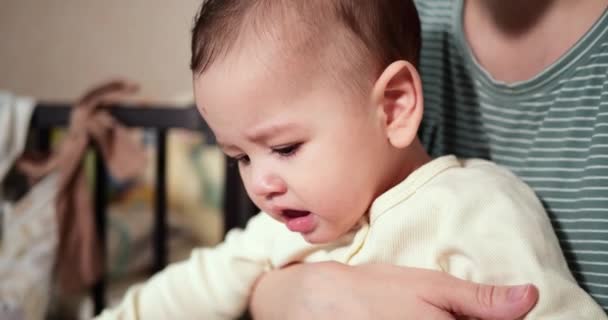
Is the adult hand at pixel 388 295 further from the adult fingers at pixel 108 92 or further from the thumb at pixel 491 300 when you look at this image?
the adult fingers at pixel 108 92

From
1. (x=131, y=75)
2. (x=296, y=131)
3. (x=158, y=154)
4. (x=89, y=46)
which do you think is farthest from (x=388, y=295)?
(x=89, y=46)

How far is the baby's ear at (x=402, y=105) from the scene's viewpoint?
27.5 inches

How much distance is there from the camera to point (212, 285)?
2.96 feet

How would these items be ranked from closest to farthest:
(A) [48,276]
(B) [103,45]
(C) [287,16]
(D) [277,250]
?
(C) [287,16] → (D) [277,250] → (A) [48,276] → (B) [103,45]

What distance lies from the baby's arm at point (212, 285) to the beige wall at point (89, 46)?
4.12 ft

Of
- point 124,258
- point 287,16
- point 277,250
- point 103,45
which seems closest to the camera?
point 287,16

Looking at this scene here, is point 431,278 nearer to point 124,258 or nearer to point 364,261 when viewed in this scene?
point 364,261

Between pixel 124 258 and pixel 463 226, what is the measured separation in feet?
4.06

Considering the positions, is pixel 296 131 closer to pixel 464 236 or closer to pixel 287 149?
pixel 287 149

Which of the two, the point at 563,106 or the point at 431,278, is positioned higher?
the point at 563,106

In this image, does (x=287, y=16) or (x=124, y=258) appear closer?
(x=287, y=16)

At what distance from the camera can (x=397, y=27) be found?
0.71m

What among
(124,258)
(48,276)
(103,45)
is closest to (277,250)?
(48,276)

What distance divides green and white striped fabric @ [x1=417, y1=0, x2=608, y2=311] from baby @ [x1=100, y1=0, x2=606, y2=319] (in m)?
0.05
